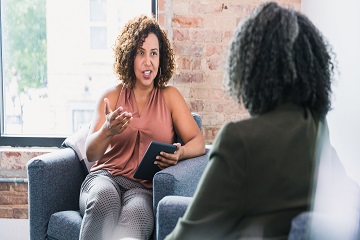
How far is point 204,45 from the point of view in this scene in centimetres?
Result: 350

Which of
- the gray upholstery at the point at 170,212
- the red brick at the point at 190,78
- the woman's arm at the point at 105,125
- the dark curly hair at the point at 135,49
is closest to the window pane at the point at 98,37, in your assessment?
the red brick at the point at 190,78

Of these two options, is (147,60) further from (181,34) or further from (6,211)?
(6,211)

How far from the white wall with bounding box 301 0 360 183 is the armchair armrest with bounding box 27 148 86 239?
1.31 metres

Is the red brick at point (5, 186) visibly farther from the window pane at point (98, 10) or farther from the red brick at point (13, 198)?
the window pane at point (98, 10)

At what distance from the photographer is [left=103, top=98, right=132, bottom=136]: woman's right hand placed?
8.09ft

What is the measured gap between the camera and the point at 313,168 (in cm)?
120

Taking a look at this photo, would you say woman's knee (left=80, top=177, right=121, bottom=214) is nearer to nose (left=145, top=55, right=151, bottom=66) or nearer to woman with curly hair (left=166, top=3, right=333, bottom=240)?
nose (left=145, top=55, right=151, bottom=66)

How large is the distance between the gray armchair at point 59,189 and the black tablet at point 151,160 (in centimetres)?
10

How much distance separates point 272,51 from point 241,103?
6.4 inches

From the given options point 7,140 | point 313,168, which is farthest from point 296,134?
point 7,140

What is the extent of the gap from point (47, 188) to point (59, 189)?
87 millimetres

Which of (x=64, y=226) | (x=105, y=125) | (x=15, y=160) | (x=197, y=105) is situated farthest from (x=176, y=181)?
(x=15, y=160)

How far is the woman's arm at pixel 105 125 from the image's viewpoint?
8.19ft

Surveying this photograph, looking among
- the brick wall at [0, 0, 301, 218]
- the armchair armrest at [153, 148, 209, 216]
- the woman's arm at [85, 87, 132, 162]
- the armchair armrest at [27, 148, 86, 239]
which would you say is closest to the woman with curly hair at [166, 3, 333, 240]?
the armchair armrest at [153, 148, 209, 216]
